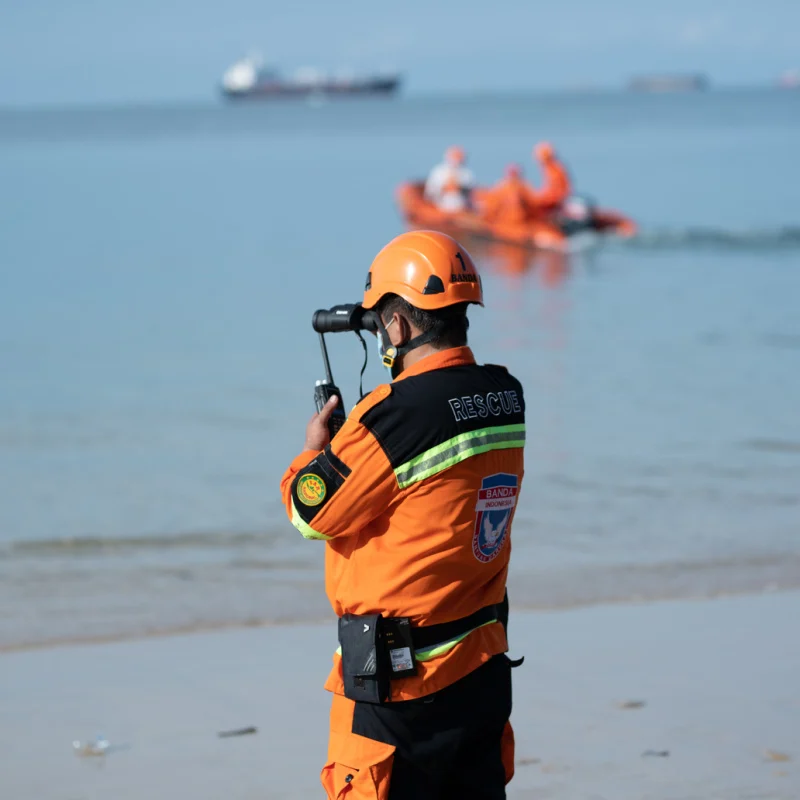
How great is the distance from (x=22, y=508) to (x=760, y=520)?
4.29 meters

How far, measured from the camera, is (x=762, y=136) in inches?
2938

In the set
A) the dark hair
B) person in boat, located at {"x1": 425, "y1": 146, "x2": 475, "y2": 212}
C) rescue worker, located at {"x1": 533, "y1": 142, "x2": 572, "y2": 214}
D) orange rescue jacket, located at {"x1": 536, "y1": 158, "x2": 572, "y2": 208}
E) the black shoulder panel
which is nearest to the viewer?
the black shoulder panel

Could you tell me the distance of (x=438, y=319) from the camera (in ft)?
8.68

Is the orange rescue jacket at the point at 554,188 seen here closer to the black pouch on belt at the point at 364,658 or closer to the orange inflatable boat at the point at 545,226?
the orange inflatable boat at the point at 545,226

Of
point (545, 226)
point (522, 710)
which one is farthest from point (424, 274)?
point (545, 226)

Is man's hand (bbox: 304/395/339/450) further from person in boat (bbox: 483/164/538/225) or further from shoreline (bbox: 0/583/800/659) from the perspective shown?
person in boat (bbox: 483/164/538/225)

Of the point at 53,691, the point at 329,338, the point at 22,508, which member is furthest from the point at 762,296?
the point at 53,691

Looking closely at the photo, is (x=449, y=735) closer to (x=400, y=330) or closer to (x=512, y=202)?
(x=400, y=330)

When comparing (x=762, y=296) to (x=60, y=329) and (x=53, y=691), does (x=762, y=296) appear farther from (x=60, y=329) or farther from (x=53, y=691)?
(x=53, y=691)

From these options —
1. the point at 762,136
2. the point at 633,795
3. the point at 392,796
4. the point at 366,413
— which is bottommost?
the point at 633,795

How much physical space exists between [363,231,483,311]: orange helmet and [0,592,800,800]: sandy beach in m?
1.77

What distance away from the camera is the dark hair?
2646 millimetres

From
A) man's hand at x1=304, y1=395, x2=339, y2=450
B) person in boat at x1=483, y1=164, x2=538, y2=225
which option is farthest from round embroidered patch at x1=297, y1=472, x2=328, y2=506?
person in boat at x1=483, y1=164, x2=538, y2=225

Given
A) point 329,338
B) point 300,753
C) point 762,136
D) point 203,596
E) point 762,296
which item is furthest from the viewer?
point 762,136
